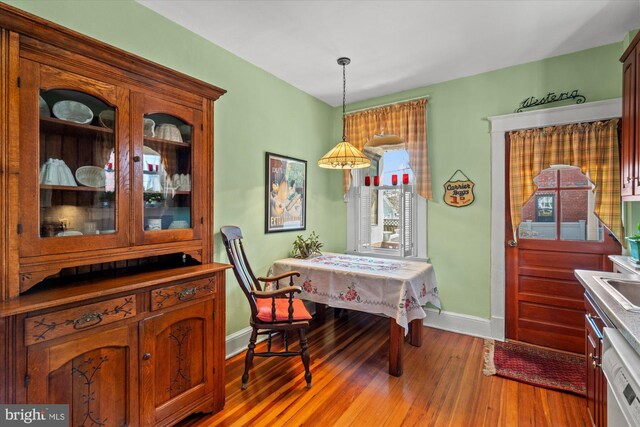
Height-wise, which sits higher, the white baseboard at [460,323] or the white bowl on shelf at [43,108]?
the white bowl on shelf at [43,108]

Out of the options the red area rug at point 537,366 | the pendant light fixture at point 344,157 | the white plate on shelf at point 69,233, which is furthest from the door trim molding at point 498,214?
the white plate on shelf at point 69,233

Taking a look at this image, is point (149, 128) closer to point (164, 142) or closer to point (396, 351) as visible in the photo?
point (164, 142)

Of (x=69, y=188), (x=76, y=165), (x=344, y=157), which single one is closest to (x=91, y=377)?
(x=69, y=188)

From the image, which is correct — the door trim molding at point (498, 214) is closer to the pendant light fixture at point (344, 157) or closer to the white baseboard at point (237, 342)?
the pendant light fixture at point (344, 157)

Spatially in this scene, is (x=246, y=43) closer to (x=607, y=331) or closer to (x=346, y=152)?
(x=346, y=152)

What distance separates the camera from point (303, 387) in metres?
2.35

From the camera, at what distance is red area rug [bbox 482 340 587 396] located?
2.38 meters

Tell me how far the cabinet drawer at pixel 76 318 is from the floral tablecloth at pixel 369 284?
1737 mm

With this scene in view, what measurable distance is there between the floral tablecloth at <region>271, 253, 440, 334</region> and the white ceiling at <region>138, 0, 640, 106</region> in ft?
6.77

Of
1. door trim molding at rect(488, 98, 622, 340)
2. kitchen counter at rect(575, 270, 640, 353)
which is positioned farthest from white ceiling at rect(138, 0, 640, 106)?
kitchen counter at rect(575, 270, 640, 353)

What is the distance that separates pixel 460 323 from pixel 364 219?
168 centimetres

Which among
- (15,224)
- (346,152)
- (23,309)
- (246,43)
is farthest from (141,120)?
(346,152)

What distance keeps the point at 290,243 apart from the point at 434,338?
6.26 feet

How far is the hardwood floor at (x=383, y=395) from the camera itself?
200 centimetres
